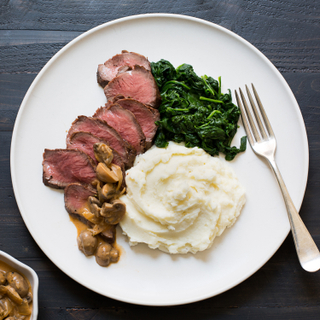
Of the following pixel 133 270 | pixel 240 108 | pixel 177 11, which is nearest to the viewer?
pixel 133 270

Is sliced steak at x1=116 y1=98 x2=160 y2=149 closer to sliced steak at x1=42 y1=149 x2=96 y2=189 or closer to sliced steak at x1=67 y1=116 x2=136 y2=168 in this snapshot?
sliced steak at x1=67 y1=116 x2=136 y2=168

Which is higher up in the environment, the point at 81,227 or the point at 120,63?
the point at 120,63

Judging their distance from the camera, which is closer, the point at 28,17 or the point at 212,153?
the point at 212,153

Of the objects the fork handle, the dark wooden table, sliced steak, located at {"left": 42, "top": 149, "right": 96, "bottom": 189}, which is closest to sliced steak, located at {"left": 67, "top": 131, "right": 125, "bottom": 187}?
sliced steak, located at {"left": 42, "top": 149, "right": 96, "bottom": 189}

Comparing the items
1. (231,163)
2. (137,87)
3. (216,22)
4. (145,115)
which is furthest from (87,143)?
(216,22)

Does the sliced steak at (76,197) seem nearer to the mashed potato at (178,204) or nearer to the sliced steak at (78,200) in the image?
the sliced steak at (78,200)

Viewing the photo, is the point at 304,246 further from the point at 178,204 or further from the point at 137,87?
the point at 137,87

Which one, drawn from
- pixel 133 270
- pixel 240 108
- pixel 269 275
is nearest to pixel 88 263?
pixel 133 270

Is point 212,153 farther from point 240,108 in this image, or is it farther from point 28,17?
point 28,17
